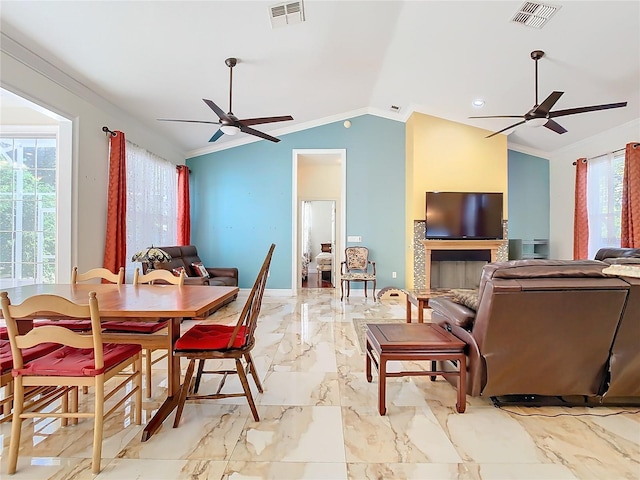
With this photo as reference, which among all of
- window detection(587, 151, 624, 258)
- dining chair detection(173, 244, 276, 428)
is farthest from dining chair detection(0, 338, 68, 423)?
window detection(587, 151, 624, 258)

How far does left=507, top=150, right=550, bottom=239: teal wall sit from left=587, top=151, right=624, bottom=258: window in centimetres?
111

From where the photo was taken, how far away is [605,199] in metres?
5.16

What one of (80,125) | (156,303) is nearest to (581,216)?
(156,303)

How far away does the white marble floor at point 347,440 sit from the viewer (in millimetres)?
1572

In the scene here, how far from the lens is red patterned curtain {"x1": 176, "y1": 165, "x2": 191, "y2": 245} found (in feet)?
20.3

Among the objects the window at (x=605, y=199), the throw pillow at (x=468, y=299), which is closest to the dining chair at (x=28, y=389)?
the throw pillow at (x=468, y=299)

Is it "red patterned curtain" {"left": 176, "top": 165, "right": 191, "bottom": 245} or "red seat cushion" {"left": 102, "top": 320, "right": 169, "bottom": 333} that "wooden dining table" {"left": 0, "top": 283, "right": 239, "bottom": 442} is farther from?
"red patterned curtain" {"left": 176, "top": 165, "right": 191, "bottom": 245}

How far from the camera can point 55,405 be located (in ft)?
7.13

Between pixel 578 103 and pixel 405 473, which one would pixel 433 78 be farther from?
pixel 405 473

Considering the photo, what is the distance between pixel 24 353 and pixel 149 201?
3.92m

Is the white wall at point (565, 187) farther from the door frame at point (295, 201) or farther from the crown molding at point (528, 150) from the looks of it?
the door frame at point (295, 201)

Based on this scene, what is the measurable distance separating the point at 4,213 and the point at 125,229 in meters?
1.41

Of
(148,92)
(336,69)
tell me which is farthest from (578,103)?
(148,92)

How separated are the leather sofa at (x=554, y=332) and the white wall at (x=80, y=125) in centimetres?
408
